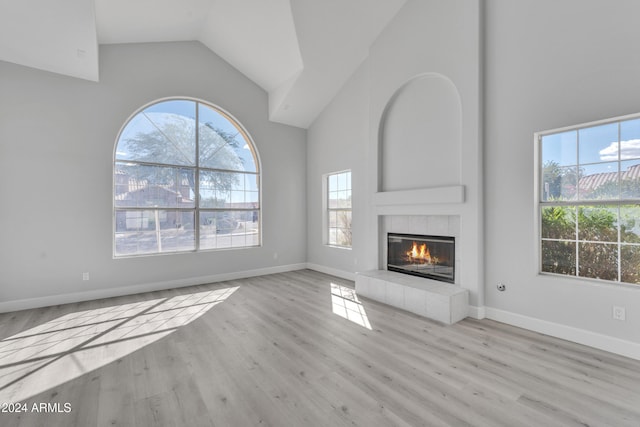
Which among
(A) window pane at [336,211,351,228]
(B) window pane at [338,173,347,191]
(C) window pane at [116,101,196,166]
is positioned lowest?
(A) window pane at [336,211,351,228]

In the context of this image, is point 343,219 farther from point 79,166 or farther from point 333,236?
point 79,166

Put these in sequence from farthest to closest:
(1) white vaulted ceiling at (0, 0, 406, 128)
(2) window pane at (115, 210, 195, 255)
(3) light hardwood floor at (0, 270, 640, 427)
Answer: (2) window pane at (115, 210, 195, 255), (1) white vaulted ceiling at (0, 0, 406, 128), (3) light hardwood floor at (0, 270, 640, 427)

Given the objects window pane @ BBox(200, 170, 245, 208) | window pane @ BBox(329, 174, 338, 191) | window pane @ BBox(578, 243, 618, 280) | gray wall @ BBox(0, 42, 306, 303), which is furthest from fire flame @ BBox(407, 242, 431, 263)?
window pane @ BBox(200, 170, 245, 208)

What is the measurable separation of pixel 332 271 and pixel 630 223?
4.35 meters

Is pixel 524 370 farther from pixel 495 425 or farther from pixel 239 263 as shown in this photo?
pixel 239 263

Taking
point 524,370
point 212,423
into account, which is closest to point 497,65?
point 524,370

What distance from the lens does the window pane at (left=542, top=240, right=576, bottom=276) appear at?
308 cm

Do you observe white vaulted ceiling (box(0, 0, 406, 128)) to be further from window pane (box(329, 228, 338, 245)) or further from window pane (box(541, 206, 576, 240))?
window pane (box(541, 206, 576, 240))

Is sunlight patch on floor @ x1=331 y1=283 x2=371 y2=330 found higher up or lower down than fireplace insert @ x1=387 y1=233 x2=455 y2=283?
lower down

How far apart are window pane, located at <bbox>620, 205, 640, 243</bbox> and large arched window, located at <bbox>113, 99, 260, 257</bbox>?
211 inches

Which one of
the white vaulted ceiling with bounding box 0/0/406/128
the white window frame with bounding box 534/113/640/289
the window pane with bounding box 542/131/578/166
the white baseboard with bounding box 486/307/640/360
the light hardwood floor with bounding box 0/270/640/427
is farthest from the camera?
the white vaulted ceiling with bounding box 0/0/406/128

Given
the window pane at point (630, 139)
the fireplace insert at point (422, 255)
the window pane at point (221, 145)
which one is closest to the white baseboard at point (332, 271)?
the fireplace insert at point (422, 255)

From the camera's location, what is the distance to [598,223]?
9.57ft

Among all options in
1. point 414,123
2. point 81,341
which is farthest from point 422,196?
point 81,341
